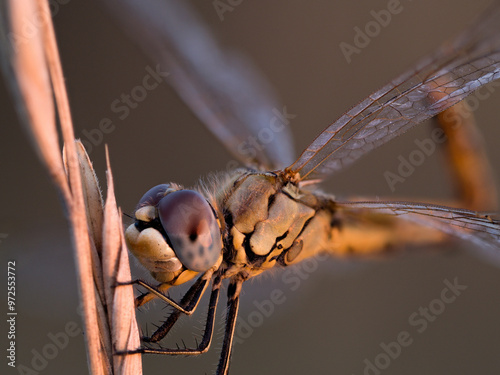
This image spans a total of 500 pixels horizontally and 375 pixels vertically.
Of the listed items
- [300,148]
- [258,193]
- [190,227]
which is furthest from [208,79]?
[300,148]

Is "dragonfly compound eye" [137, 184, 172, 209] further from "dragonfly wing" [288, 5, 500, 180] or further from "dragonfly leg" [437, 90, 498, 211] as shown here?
"dragonfly leg" [437, 90, 498, 211]

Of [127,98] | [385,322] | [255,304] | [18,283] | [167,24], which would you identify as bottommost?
[385,322]

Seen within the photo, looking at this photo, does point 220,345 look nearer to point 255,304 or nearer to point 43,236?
point 43,236

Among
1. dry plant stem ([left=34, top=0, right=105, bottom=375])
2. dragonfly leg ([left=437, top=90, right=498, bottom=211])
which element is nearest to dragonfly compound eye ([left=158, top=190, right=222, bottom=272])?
dry plant stem ([left=34, top=0, right=105, bottom=375])

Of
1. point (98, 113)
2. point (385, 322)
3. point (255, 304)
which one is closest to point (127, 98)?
point (98, 113)

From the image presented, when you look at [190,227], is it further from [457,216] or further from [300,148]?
[300,148]

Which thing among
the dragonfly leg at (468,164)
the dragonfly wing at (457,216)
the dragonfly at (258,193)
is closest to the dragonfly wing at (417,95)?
the dragonfly at (258,193)

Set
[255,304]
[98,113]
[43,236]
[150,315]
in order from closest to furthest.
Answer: [43,236] → [150,315] → [255,304] → [98,113]
